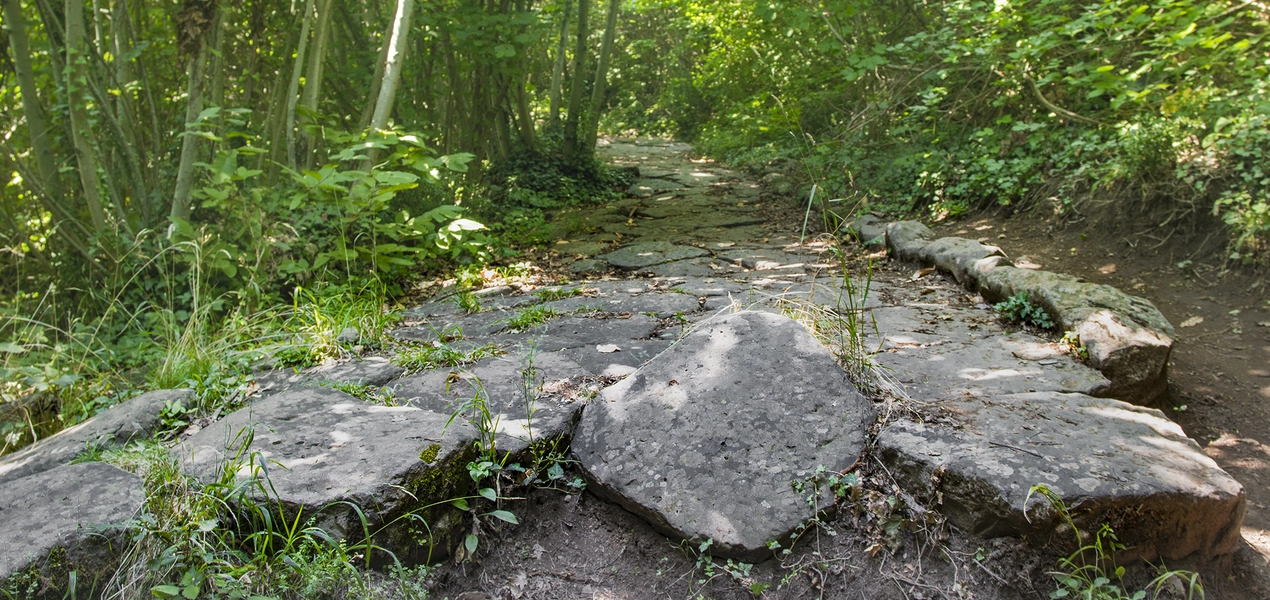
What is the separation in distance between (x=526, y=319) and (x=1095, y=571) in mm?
2299

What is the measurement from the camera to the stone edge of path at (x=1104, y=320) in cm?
261

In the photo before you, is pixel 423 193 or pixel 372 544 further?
pixel 423 193

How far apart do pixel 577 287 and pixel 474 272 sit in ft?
3.10

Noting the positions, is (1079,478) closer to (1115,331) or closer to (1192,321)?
(1115,331)

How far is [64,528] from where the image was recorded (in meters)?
1.55

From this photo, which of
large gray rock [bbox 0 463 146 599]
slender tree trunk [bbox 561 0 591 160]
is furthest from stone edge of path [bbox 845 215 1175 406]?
slender tree trunk [bbox 561 0 591 160]

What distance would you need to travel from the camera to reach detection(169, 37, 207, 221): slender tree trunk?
179 inches

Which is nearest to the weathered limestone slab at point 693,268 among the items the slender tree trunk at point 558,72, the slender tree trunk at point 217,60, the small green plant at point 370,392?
the small green plant at point 370,392

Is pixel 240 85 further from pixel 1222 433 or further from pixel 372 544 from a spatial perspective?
pixel 1222 433

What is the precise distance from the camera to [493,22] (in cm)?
660

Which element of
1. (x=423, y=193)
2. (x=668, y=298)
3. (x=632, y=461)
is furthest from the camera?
(x=423, y=193)

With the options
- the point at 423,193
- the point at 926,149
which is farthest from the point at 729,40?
the point at 423,193

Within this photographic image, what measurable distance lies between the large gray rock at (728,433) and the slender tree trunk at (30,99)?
4478 mm

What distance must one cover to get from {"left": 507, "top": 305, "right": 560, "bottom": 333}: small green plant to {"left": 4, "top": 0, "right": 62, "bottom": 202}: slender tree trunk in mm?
3379
